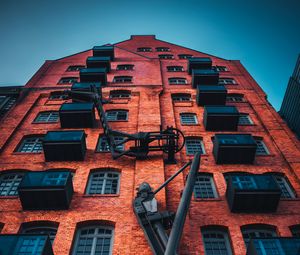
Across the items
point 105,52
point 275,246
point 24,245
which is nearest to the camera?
point 24,245

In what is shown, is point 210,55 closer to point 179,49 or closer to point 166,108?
point 179,49

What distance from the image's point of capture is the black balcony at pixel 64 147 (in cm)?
1490

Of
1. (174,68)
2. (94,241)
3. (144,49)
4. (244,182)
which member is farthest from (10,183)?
(144,49)

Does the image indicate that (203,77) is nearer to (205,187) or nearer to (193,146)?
(193,146)

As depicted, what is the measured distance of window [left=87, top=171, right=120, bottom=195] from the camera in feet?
44.7

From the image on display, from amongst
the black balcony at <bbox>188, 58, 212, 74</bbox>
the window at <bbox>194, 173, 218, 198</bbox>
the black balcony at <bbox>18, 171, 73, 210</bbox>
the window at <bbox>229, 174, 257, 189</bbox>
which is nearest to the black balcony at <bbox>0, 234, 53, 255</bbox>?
the black balcony at <bbox>18, 171, 73, 210</bbox>

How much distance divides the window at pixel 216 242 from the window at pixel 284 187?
13.6 feet

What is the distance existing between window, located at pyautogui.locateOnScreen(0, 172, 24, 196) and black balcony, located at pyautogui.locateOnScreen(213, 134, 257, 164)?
1040 centimetres

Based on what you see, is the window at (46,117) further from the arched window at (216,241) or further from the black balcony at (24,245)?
the arched window at (216,241)

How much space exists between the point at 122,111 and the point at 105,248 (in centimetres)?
1129

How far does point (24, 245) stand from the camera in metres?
8.56

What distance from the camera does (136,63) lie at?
98.6 ft

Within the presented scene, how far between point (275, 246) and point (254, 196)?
143 inches

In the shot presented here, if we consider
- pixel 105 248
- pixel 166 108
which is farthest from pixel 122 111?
pixel 105 248
